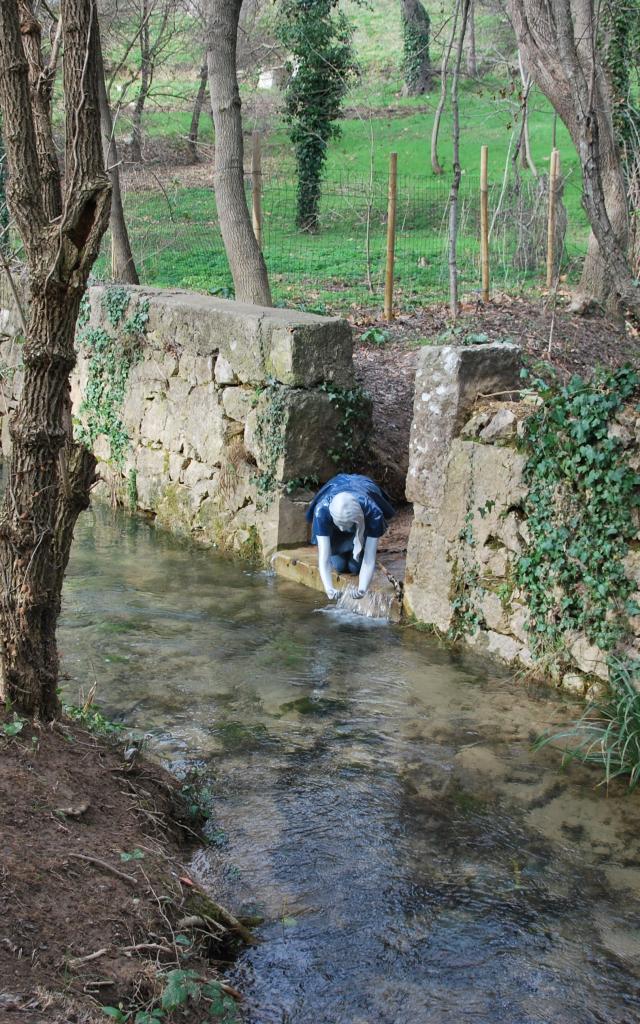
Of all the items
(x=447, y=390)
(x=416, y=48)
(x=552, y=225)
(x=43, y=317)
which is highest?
(x=416, y=48)

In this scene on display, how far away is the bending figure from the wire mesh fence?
6046mm

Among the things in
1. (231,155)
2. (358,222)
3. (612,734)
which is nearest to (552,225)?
(358,222)

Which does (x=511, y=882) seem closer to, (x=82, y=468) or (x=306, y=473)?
(x=82, y=468)

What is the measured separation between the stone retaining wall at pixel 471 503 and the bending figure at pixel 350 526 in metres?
0.28

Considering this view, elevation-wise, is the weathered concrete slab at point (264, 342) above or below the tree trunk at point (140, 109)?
below

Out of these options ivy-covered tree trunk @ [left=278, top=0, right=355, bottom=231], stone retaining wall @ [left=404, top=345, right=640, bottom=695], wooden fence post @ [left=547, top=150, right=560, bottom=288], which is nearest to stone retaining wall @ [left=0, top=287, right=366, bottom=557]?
stone retaining wall @ [left=404, top=345, right=640, bottom=695]

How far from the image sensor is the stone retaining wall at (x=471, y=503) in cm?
637

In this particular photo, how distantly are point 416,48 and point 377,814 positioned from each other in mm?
27682

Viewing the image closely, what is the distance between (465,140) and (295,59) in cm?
826

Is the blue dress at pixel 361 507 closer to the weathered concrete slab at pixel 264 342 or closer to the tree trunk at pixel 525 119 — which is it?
the weathered concrete slab at pixel 264 342

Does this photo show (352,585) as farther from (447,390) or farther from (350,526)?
(447,390)

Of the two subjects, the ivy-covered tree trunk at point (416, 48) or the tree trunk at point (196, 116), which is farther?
the ivy-covered tree trunk at point (416, 48)

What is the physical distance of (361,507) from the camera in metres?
7.06

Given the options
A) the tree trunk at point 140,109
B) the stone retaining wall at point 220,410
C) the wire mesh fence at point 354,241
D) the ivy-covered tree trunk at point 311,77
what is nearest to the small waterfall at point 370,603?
the stone retaining wall at point 220,410
